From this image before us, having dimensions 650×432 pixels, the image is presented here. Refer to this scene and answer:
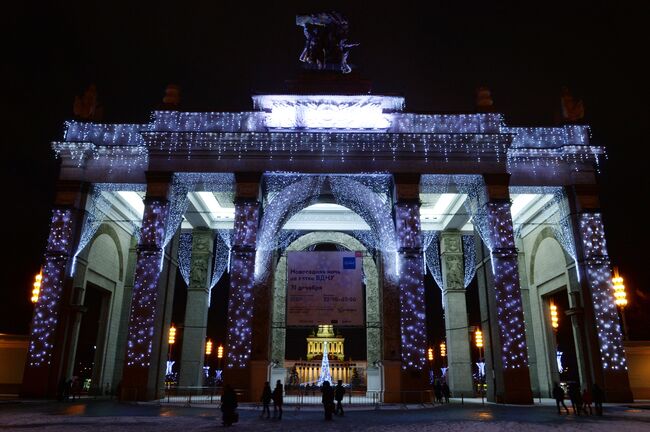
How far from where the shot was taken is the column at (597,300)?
878 inches

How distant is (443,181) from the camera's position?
25391 mm

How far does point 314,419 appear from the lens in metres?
16.4

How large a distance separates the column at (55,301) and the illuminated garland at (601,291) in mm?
24508

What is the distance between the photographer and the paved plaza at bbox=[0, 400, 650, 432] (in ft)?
44.3

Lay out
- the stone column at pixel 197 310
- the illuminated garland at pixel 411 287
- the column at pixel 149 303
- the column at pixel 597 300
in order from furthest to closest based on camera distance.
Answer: the stone column at pixel 197 310, the illuminated garland at pixel 411 287, the column at pixel 597 300, the column at pixel 149 303

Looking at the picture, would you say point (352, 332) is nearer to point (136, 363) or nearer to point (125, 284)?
point (125, 284)

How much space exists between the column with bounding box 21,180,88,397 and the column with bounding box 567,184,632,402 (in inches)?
955

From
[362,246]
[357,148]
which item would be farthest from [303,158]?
[362,246]

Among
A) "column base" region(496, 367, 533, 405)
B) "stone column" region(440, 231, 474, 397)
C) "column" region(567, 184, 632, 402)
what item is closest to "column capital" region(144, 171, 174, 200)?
"stone column" region(440, 231, 474, 397)

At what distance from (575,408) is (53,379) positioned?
21.8 meters

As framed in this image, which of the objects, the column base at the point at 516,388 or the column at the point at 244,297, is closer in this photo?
the column base at the point at 516,388

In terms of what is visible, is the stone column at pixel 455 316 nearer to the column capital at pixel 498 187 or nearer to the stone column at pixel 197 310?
the column capital at pixel 498 187

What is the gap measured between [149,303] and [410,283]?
1205cm

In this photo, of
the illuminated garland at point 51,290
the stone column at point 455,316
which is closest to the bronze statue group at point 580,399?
the stone column at point 455,316
